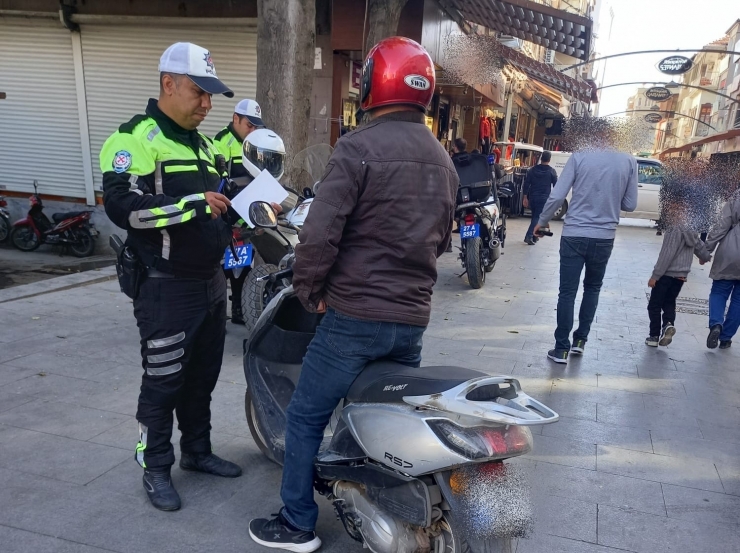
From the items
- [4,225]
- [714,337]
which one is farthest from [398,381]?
[4,225]

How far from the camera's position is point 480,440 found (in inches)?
73.6

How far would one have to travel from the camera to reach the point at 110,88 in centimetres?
1034

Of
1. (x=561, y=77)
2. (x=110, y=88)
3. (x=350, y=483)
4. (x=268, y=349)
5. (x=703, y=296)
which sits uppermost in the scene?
(x=561, y=77)

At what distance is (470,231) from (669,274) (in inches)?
102

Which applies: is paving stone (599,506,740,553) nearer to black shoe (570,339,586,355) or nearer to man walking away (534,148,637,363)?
man walking away (534,148,637,363)

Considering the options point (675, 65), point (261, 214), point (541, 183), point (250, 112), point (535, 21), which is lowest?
point (541, 183)

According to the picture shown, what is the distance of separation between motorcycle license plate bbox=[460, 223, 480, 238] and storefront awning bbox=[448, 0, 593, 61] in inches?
173

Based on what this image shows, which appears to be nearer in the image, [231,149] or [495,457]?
[495,457]

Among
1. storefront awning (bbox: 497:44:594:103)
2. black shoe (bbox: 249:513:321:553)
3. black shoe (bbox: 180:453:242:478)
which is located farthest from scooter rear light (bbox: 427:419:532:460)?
storefront awning (bbox: 497:44:594:103)

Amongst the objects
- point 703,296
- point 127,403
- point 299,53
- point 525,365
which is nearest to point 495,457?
point 127,403

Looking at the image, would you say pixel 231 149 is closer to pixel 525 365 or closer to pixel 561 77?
pixel 525 365

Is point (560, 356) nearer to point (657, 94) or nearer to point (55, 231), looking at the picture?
point (55, 231)

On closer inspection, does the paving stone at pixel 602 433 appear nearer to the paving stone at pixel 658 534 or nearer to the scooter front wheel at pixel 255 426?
the paving stone at pixel 658 534

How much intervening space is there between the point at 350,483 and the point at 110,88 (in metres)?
10.0
